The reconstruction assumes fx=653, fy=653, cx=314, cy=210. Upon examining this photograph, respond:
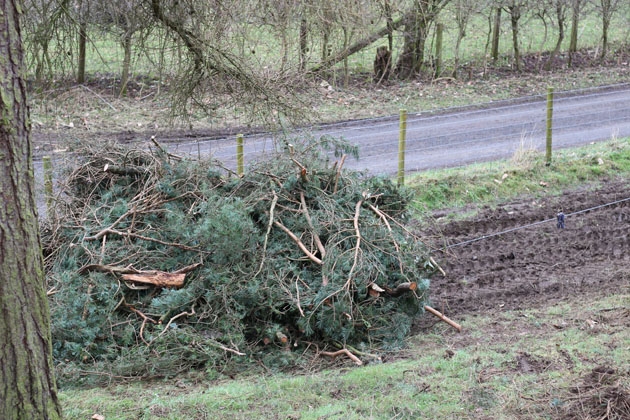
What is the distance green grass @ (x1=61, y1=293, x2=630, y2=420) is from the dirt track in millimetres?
1166

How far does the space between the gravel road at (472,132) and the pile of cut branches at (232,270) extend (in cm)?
475

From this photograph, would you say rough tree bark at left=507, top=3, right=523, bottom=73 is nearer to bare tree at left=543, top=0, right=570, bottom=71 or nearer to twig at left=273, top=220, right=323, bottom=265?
bare tree at left=543, top=0, right=570, bottom=71

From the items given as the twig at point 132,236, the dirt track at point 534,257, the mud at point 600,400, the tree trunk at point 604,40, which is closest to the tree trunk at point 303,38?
the twig at point 132,236

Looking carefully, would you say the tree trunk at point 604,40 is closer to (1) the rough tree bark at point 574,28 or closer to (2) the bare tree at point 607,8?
(2) the bare tree at point 607,8

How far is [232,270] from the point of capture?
6.65m

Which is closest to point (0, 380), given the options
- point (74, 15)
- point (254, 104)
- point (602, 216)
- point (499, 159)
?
point (254, 104)

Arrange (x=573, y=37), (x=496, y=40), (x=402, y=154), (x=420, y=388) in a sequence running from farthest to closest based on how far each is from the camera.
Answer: (x=573, y=37) → (x=496, y=40) → (x=402, y=154) → (x=420, y=388)

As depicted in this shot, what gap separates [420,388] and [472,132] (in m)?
11.4

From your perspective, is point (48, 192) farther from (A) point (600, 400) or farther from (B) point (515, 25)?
(B) point (515, 25)

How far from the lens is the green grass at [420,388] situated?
4.87 metres

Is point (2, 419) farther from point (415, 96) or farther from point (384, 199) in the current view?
point (415, 96)

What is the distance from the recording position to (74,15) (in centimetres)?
774

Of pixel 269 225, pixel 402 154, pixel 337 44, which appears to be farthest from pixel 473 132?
pixel 269 225

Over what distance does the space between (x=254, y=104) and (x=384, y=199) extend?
1.97m
